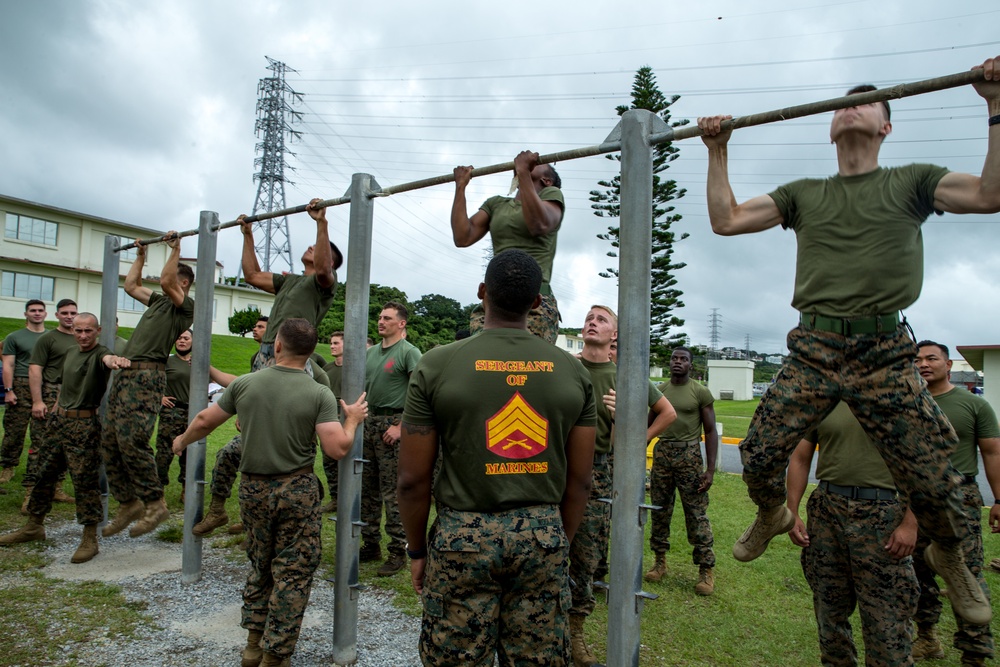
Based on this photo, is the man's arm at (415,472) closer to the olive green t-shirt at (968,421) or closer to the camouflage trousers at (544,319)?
the camouflage trousers at (544,319)

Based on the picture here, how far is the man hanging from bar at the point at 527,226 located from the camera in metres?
3.70

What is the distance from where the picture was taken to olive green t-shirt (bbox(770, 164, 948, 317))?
268 centimetres

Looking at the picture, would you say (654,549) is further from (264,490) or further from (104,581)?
(104,581)

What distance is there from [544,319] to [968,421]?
3.35 metres

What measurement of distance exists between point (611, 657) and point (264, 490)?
220 centimetres

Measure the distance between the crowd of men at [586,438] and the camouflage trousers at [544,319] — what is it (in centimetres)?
1

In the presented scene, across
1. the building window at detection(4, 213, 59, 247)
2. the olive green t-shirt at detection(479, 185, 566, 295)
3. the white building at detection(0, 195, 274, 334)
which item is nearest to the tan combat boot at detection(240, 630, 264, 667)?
the olive green t-shirt at detection(479, 185, 566, 295)

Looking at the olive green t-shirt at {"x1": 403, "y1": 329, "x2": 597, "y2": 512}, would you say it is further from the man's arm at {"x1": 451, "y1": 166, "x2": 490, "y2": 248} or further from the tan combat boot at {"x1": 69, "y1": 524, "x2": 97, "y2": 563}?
the tan combat boot at {"x1": 69, "y1": 524, "x2": 97, "y2": 563}

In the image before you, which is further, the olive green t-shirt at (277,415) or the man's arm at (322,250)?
the man's arm at (322,250)

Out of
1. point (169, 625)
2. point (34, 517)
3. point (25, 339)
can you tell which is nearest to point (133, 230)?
point (25, 339)

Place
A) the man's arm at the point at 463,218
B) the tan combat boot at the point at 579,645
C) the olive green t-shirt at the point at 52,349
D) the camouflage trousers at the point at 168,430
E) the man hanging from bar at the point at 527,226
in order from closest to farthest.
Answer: the man hanging from bar at the point at 527,226
the man's arm at the point at 463,218
the tan combat boot at the point at 579,645
the olive green t-shirt at the point at 52,349
the camouflage trousers at the point at 168,430

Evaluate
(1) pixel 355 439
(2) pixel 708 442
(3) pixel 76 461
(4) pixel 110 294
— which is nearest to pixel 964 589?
(2) pixel 708 442

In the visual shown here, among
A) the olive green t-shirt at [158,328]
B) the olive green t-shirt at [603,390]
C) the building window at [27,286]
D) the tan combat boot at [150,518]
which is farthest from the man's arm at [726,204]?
the building window at [27,286]

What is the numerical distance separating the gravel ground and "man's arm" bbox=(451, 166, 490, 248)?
9.05 feet
